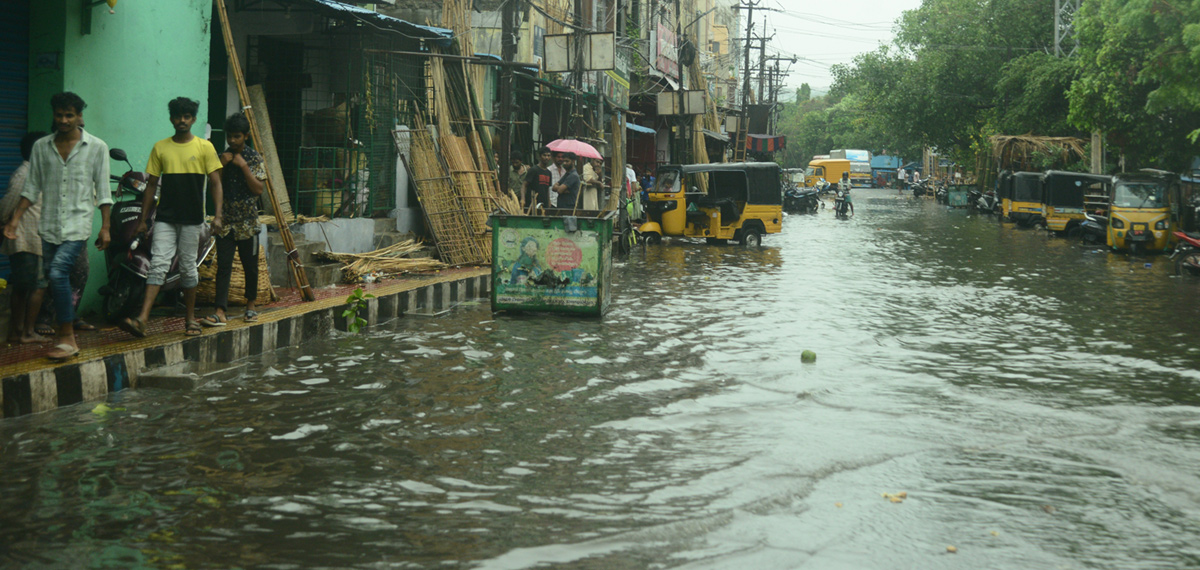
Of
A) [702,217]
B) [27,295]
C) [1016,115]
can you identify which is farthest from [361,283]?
[1016,115]

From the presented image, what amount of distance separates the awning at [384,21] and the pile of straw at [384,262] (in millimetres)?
2760

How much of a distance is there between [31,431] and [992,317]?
30.3ft

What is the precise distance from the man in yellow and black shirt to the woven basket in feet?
4.40

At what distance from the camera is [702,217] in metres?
23.0

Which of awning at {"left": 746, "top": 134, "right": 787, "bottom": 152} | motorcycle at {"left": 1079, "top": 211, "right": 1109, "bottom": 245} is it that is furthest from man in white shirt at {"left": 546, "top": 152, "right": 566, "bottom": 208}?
awning at {"left": 746, "top": 134, "right": 787, "bottom": 152}

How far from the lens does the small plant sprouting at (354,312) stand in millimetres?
9602

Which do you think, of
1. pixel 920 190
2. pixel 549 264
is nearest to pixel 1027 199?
pixel 549 264

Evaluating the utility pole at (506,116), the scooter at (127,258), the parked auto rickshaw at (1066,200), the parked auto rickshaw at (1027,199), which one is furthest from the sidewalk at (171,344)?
the parked auto rickshaw at (1027,199)

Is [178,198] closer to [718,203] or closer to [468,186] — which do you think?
[468,186]

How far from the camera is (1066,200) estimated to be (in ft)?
99.5

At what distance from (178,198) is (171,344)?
1.07 meters

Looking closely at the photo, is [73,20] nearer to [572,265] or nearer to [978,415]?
[572,265]

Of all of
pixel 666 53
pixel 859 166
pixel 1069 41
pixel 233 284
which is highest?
pixel 1069 41

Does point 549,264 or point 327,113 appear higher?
point 327,113
